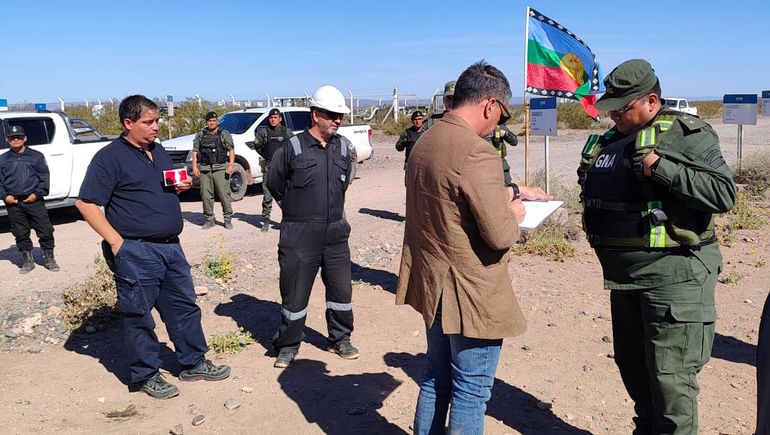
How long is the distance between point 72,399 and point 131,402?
1.33 feet

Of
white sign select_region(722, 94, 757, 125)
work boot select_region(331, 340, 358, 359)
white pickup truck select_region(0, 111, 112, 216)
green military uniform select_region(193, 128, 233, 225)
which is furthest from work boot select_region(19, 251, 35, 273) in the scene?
white sign select_region(722, 94, 757, 125)

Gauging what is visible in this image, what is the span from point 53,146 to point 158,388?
701 cm

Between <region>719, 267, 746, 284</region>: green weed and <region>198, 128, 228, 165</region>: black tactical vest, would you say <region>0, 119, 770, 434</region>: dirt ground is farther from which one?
<region>198, 128, 228, 165</region>: black tactical vest

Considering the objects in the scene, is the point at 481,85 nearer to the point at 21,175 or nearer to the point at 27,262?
the point at 21,175

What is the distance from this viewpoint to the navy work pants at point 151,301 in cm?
418

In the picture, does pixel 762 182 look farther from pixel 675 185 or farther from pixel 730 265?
pixel 675 185

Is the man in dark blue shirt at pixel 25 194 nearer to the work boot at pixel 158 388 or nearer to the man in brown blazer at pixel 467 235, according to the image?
the work boot at pixel 158 388

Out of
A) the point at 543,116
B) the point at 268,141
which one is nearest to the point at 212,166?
the point at 268,141

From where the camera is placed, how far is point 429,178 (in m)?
2.71

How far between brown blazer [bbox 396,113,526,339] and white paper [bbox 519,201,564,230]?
193 mm

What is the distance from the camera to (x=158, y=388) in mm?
4379

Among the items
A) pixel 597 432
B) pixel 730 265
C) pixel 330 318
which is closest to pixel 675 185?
pixel 597 432

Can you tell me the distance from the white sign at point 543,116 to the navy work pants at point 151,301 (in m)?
5.83

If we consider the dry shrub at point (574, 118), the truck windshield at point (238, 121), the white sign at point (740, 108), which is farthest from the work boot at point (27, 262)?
the dry shrub at point (574, 118)
